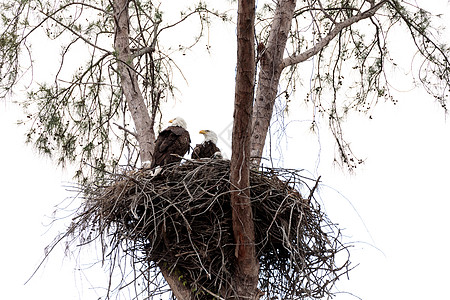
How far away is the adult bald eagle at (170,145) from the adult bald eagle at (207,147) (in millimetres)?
157

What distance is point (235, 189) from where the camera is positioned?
3918 mm

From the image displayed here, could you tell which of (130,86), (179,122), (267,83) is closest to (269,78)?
(267,83)

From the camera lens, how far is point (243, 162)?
380cm

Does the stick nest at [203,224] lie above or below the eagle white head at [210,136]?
below

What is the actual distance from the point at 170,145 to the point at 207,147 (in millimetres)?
435

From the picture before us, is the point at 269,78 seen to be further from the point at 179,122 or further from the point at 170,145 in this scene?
the point at 170,145

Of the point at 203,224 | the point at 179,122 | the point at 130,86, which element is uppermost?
the point at 130,86

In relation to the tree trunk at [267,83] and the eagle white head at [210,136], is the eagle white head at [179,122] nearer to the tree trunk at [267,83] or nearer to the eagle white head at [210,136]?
the eagle white head at [210,136]

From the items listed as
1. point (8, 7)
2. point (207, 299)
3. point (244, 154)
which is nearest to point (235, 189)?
point (244, 154)

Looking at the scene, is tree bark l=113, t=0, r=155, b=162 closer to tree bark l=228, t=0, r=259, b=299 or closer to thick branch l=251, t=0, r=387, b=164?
thick branch l=251, t=0, r=387, b=164

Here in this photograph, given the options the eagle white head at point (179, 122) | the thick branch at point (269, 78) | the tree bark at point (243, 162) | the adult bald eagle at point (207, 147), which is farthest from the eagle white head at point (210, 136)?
the tree bark at point (243, 162)

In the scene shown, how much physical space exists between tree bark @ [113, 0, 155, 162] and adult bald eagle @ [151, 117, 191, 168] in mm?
427

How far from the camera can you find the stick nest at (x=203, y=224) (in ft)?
13.1

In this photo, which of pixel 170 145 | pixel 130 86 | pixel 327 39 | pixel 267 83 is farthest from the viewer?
pixel 327 39
